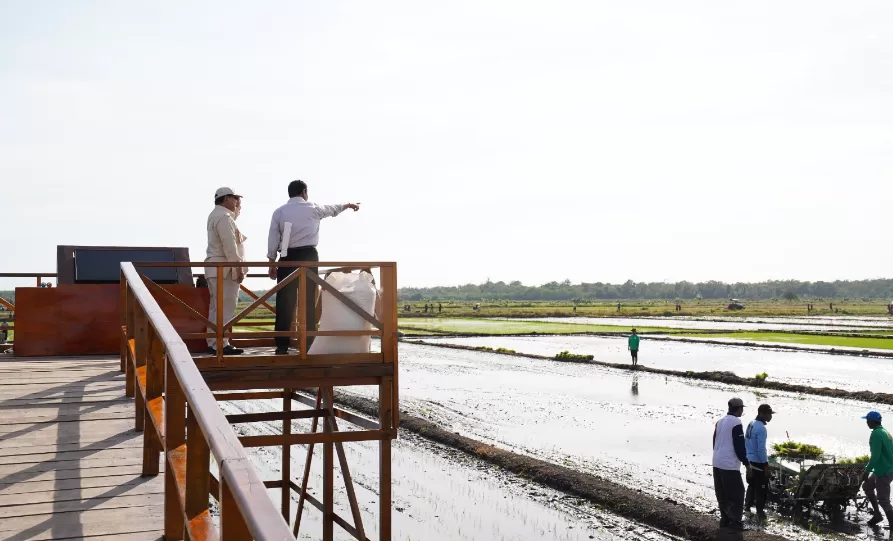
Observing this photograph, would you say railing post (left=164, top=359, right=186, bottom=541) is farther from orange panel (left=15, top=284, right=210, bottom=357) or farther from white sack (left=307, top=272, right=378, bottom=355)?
orange panel (left=15, top=284, right=210, bottom=357)

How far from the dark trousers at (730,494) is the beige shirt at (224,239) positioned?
7.28 m

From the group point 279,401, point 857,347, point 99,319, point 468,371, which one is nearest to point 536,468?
point 99,319

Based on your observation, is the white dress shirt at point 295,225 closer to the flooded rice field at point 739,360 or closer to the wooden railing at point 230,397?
the wooden railing at point 230,397

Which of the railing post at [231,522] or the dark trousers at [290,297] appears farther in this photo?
the dark trousers at [290,297]

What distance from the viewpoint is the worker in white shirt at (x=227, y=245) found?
9.60 meters

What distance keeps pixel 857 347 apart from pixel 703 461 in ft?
110

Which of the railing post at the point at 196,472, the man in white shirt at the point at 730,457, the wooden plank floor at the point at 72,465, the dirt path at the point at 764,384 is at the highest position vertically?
the railing post at the point at 196,472

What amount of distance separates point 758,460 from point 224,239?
9563 mm

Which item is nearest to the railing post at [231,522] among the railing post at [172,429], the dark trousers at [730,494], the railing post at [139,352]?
the railing post at [172,429]

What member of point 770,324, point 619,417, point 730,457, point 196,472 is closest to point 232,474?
point 196,472

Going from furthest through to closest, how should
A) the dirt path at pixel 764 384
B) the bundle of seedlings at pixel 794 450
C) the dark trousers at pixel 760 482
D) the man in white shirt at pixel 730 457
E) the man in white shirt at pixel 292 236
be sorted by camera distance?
the dirt path at pixel 764 384 → the bundle of seedlings at pixel 794 450 → the dark trousers at pixel 760 482 → the man in white shirt at pixel 730 457 → the man in white shirt at pixel 292 236

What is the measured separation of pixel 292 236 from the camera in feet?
29.6

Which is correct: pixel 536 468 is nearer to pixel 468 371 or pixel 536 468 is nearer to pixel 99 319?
pixel 99 319

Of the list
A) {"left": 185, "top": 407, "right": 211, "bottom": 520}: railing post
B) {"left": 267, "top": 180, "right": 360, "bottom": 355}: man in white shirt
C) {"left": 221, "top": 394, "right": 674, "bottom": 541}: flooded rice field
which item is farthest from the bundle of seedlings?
{"left": 185, "top": 407, "right": 211, "bottom": 520}: railing post
